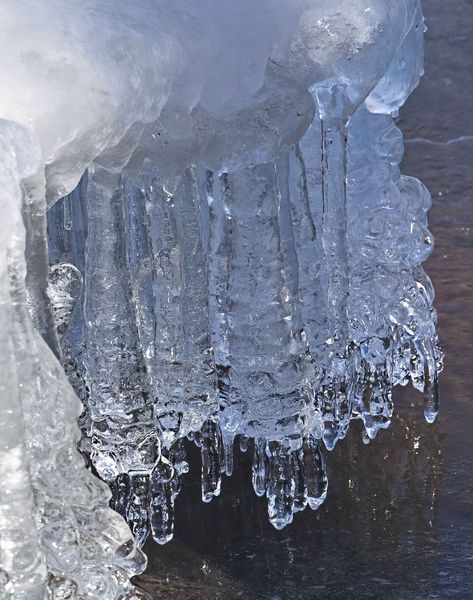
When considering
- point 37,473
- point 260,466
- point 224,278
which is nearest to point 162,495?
point 260,466

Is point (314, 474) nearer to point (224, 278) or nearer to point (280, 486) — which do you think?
point (280, 486)

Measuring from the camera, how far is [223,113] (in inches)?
51.3

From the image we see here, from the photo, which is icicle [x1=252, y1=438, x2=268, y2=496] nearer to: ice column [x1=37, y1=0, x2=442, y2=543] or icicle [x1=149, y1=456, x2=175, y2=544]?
ice column [x1=37, y1=0, x2=442, y2=543]

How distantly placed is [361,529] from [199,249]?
0.44 m

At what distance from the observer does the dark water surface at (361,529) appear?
1514 mm

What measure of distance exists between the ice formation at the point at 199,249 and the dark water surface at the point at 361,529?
0.20 feet

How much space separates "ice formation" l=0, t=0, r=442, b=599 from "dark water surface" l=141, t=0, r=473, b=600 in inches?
2.4

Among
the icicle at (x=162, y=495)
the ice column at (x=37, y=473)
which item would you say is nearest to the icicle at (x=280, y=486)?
the icicle at (x=162, y=495)

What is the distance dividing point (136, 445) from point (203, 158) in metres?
0.31

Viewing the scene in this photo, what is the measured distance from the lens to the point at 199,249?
146cm

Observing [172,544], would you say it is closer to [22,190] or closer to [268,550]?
[268,550]

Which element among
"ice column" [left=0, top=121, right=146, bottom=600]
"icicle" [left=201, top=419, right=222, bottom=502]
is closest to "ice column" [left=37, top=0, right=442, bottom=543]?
"icicle" [left=201, top=419, right=222, bottom=502]

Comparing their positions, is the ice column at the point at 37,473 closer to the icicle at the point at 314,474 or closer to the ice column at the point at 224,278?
the ice column at the point at 224,278

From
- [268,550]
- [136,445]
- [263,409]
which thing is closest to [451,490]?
[268,550]
